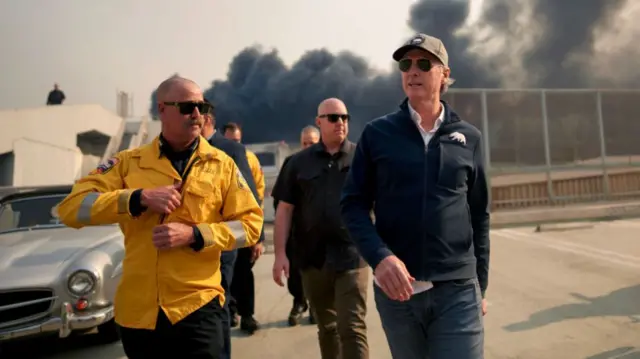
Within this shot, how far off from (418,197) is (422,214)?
62 mm

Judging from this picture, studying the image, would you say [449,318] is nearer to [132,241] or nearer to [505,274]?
[132,241]

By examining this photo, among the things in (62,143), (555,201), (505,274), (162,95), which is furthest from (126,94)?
(162,95)

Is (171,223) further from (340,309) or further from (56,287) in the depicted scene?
(56,287)

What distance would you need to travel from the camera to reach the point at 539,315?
14.5 feet

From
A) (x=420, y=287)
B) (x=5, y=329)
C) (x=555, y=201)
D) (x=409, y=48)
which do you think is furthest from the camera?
(x=555, y=201)

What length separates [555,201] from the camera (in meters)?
11.7

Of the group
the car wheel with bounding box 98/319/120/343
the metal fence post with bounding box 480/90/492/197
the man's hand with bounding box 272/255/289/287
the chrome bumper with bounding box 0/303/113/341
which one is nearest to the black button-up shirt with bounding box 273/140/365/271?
the man's hand with bounding box 272/255/289/287

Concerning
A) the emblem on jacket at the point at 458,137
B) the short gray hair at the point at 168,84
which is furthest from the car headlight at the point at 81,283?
the emblem on jacket at the point at 458,137

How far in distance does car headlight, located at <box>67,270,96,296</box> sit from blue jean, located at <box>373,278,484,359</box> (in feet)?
8.65

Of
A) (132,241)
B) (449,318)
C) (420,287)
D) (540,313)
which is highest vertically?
(132,241)

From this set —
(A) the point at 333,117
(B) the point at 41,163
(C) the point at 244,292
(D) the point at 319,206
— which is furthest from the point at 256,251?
(B) the point at 41,163

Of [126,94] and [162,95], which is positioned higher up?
[126,94]

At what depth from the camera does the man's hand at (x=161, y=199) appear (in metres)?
1.82

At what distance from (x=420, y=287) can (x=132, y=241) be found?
110cm
